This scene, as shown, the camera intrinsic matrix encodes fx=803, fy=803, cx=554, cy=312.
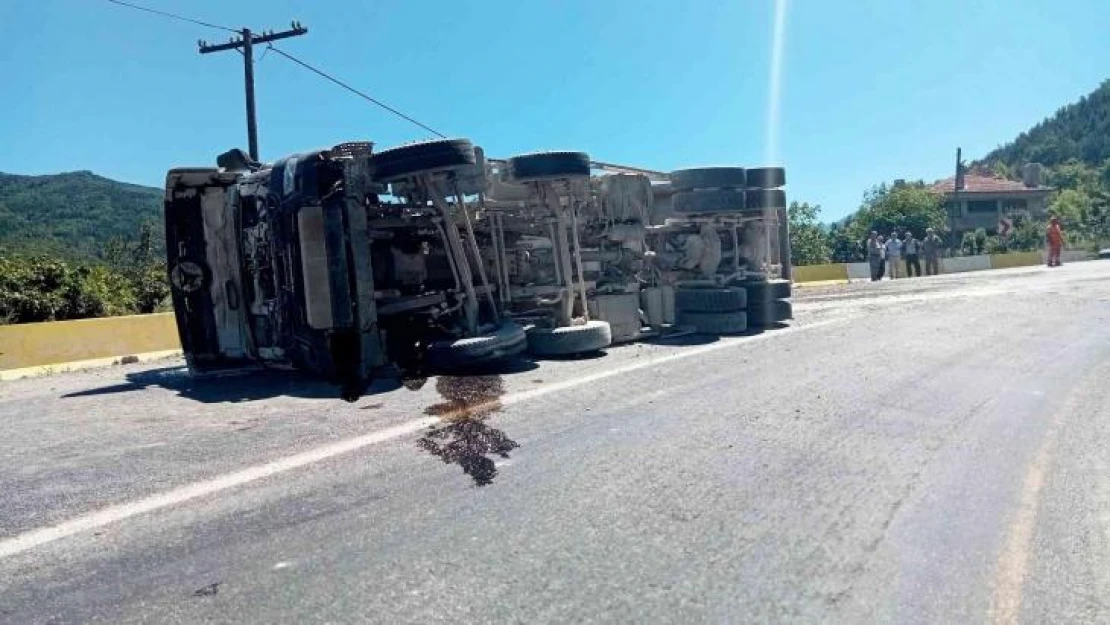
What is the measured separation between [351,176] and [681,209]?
15.5 feet

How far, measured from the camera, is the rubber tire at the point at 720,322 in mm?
9031

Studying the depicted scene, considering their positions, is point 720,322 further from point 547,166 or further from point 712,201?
point 547,166

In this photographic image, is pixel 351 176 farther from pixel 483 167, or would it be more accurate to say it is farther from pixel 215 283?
pixel 215 283

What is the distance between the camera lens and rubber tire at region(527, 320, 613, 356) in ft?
22.8

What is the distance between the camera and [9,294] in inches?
525

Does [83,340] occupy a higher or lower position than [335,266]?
lower

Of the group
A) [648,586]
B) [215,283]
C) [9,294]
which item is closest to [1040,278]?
[215,283]

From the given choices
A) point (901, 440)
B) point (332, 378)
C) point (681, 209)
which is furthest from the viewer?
point (681, 209)

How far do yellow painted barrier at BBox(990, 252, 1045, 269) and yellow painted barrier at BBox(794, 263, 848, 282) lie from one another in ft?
30.6

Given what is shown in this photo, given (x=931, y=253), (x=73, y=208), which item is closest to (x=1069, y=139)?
(x=931, y=253)

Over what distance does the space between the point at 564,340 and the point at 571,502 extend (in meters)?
3.80

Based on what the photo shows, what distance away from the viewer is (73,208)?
86.8 metres

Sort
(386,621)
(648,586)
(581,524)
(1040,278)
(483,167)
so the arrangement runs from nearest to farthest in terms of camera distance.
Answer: (386,621) → (648,586) → (581,524) → (483,167) → (1040,278)

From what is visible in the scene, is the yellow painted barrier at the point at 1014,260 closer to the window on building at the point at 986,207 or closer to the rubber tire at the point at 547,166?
the rubber tire at the point at 547,166
